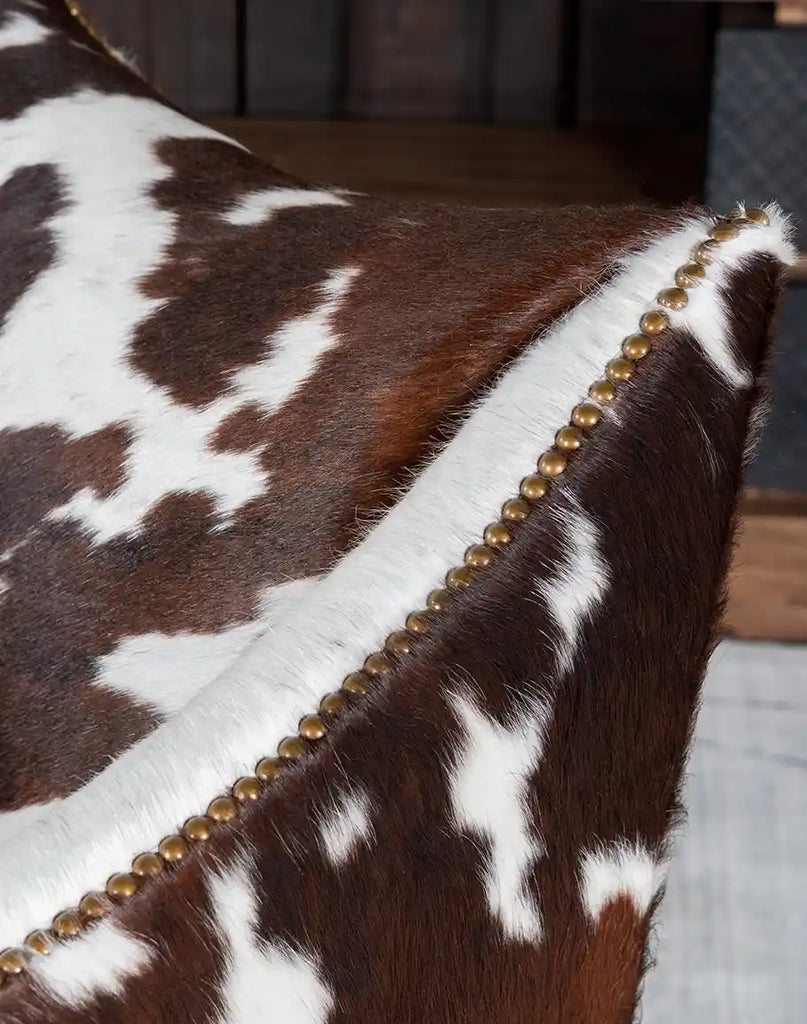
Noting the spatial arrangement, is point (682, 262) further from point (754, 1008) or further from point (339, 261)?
point (754, 1008)

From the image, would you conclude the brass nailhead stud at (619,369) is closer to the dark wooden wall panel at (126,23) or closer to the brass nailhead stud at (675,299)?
the brass nailhead stud at (675,299)

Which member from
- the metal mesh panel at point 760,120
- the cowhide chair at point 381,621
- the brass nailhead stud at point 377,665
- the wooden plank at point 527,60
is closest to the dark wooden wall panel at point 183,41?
the wooden plank at point 527,60

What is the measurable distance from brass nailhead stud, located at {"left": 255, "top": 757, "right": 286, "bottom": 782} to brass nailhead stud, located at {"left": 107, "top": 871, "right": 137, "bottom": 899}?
0.03 metres

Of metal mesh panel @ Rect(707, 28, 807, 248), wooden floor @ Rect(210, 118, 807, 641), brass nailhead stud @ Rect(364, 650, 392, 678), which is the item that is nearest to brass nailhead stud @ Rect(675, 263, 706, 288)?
brass nailhead stud @ Rect(364, 650, 392, 678)

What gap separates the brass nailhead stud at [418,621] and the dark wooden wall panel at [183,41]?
1.19 meters

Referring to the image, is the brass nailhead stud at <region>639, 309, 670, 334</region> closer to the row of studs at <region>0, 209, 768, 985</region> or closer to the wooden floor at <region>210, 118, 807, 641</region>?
the row of studs at <region>0, 209, 768, 985</region>

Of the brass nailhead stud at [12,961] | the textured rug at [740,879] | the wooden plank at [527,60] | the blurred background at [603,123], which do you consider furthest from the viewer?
the wooden plank at [527,60]

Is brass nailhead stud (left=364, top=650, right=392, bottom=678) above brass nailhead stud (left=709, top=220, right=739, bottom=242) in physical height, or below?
below

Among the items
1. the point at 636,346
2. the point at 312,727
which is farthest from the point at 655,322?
the point at 312,727

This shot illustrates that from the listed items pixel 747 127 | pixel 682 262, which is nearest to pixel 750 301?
pixel 682 262

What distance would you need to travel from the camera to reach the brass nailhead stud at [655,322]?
→ 0.25 meters

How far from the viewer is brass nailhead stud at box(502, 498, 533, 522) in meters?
0.24

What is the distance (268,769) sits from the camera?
23 centimetres

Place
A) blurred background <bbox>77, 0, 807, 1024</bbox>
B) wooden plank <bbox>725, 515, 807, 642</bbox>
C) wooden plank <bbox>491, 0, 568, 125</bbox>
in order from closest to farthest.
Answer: blurred background <bbox>77, 0, 807, 1024</bbox>
wooden plank <bbox>725, 515, 807, 642</bbox>
wooden plank <bbox>491, 0, 568, 125</bbox>
